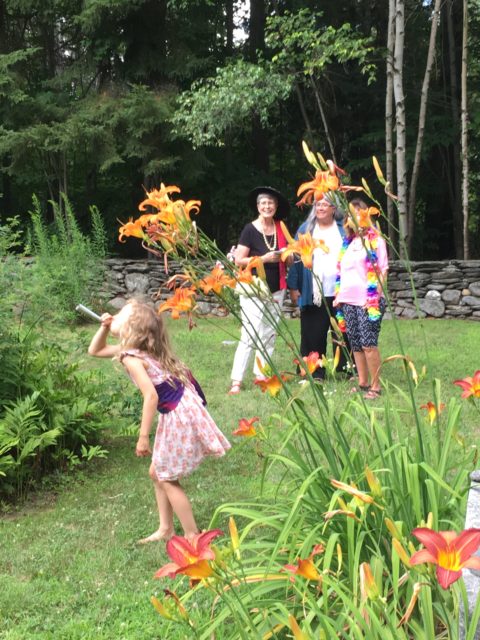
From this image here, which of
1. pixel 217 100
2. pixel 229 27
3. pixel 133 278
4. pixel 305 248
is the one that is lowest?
pixel 133 278

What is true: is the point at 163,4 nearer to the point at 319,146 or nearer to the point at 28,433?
the point at 319,146

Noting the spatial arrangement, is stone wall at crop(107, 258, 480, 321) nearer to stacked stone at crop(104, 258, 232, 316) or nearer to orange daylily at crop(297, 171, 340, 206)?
stacked stone at crop(104, 258, 232, 316)

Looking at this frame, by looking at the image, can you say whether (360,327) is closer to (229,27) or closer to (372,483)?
(372,483)

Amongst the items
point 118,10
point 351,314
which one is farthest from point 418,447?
point 118,10

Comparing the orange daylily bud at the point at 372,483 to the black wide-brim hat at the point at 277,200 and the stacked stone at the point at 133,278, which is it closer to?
the black wide-brim hat at the point at 277,200

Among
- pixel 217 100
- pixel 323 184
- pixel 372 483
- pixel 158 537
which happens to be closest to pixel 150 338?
pixel 158 537

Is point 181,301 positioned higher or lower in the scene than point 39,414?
higher

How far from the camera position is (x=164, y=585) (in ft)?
9.37

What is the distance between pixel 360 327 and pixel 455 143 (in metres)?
10.3

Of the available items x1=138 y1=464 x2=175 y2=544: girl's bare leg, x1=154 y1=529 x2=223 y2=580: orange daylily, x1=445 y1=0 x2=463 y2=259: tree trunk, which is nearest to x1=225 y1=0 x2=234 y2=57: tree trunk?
x1=445 y1=0 x2=463 y2=259: tree trunk

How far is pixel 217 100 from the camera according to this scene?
36.9 ft

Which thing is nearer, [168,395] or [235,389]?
[168,395]

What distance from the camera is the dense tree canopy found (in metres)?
12.0

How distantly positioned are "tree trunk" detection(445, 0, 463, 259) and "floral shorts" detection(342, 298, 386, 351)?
33.0 ft
